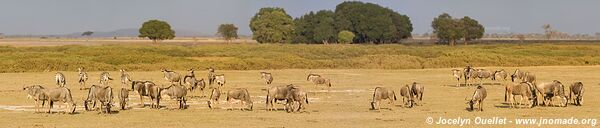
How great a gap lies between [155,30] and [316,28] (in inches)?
1593

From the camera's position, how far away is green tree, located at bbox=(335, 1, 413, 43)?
158875 mm

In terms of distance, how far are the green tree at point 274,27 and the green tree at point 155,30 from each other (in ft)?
68.7

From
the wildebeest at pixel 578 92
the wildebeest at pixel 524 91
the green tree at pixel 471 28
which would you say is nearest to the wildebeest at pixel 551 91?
the wildebeest at pixel 524 91

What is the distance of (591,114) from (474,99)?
4412 millimetres

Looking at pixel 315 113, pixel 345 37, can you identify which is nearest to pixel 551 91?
pixel 315 113

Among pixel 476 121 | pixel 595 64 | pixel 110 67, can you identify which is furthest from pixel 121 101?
pixel 595 64

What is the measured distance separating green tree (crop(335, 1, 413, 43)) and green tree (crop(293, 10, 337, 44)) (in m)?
2.36

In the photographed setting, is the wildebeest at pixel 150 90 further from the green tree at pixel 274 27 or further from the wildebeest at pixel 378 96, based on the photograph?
the green tree at pixel 274 27

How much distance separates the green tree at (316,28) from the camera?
154m

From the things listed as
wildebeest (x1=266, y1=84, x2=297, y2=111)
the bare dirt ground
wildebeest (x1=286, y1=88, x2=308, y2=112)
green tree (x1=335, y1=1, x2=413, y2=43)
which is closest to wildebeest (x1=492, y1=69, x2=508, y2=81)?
the bare dirt ground

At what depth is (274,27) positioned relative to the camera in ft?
528

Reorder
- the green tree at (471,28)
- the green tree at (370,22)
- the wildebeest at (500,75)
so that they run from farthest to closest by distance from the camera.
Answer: the green tree at (471,28), the green tree at (370,22), the wildebeest at (500,75)

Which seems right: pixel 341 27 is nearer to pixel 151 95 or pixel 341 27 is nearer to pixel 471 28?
pixel 471 28

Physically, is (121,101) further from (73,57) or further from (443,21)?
(443,21)
